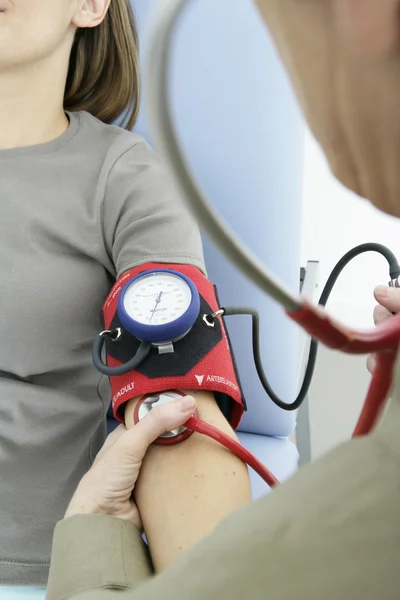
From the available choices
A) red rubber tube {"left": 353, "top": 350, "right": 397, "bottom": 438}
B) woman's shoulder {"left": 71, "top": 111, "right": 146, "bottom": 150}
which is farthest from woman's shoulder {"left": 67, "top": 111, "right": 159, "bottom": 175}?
red rubber tube {"left": 353, "top": 350, "right": 397, "bottom": 438}

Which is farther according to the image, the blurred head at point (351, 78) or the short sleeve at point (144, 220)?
the short sleeve at point (144, 220)

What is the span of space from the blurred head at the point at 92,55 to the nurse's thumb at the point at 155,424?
567 mm

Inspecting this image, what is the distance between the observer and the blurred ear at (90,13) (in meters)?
1.05

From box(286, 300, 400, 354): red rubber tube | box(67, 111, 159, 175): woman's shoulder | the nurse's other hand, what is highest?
box(286, 300, 400, 354): red rubber tube

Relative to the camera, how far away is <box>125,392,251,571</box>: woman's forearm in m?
0.70

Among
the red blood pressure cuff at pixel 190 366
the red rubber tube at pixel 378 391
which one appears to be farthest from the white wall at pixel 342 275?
the red rubber tube at pixel 378 391

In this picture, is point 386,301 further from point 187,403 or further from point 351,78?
point 351,78

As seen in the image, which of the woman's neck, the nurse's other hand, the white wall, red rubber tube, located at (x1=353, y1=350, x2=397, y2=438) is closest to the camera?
red rubber tube, located at (x1=353, y1=350, x2=397, y2=438)

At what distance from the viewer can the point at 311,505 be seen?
10.4 inches

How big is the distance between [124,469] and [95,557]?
0.14 meters

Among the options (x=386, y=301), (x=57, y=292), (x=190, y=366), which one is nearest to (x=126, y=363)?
(x=190, y=366)

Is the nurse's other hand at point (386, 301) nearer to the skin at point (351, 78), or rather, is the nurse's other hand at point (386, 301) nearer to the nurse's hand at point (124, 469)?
the nurse's hand at point (124, 469)

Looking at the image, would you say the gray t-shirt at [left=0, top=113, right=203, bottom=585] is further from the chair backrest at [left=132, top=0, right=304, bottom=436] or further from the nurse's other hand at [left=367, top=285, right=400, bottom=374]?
the nurse's other hand at [left=367, top=285, right=400, bottom=374]

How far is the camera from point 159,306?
80 cm
